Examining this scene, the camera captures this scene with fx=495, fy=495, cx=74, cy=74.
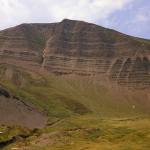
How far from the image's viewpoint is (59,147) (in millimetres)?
138500

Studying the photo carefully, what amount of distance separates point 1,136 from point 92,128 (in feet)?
113

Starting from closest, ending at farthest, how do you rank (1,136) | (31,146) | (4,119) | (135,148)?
(135,148)
(31,146)
(1,136)
(4,119)

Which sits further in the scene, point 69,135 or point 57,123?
point 57,123

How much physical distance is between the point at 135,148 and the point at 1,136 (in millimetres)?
48856

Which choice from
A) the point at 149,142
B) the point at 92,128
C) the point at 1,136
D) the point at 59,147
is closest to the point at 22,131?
the point at 1,136

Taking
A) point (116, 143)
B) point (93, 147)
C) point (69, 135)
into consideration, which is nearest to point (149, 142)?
point (116, 143)

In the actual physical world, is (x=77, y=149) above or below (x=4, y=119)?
below

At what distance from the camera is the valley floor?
455 ft

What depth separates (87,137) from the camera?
520ft

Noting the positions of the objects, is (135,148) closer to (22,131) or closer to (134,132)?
(134,132)

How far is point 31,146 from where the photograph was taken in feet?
461

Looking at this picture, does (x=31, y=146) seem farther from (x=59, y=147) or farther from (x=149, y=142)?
(x=149, y=142)

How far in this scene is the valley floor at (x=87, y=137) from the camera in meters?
139

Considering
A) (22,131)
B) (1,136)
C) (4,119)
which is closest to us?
(1,136)
